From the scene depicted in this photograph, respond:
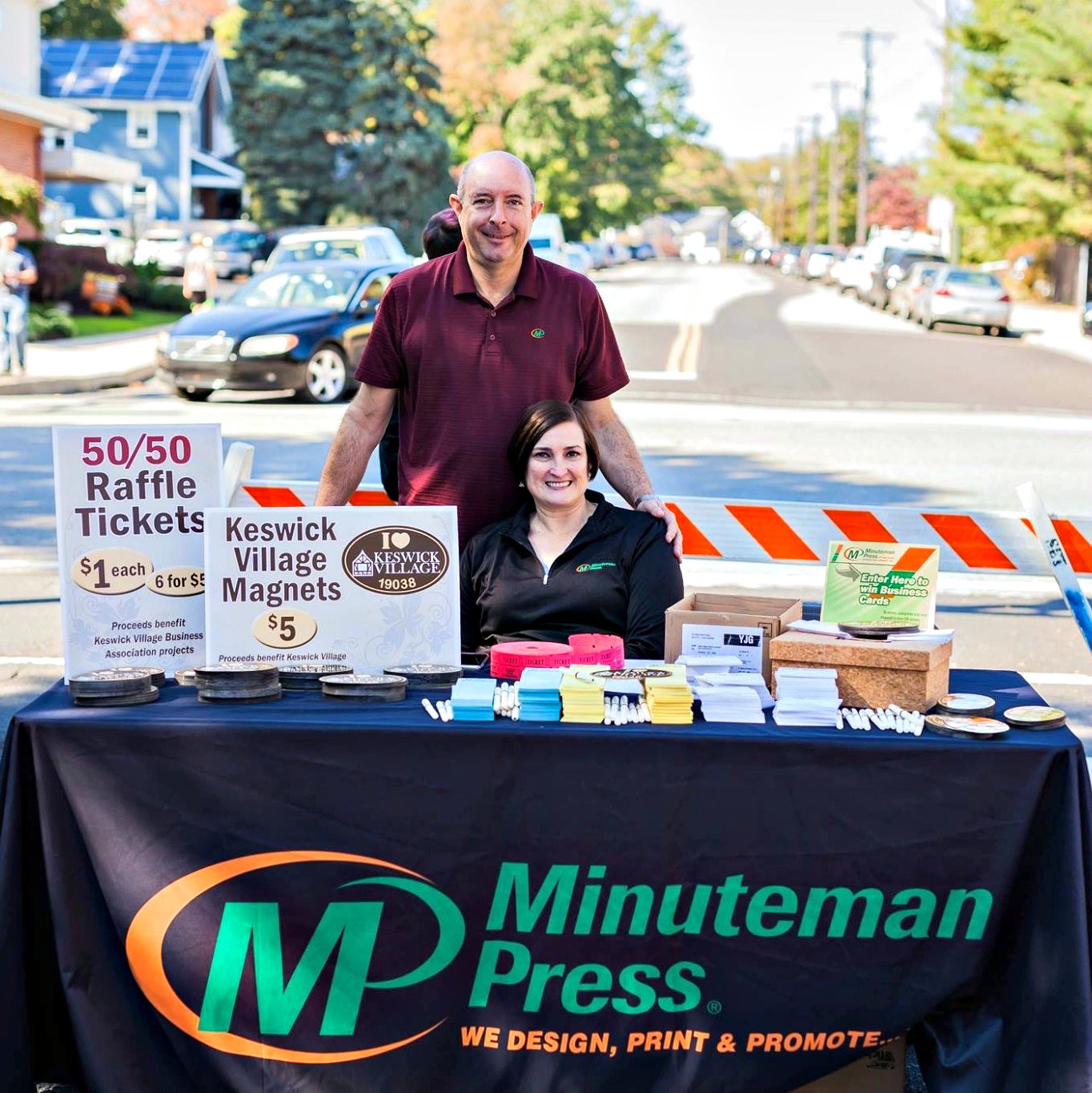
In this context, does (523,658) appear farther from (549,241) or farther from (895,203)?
(895,203)

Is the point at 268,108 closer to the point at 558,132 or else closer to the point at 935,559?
the point at 558,132

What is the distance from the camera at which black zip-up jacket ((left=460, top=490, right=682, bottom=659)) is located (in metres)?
4.55

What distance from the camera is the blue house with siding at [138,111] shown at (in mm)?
59750

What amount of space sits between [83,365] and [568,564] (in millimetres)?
19232

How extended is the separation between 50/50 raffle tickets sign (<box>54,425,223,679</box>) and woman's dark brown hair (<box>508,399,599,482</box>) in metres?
0.92

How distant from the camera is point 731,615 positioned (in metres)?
3.96

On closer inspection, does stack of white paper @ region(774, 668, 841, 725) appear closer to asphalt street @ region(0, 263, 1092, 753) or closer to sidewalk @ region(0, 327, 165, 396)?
asphalt street @ region(0, 263, 1092, 753)

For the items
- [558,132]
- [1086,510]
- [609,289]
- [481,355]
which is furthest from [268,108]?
[481,355]

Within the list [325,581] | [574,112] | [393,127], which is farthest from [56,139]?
[325,581]

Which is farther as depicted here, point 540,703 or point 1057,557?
point 1057,557

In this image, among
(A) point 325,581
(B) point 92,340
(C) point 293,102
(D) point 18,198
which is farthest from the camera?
(C) point 293,102

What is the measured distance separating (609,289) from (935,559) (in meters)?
50.7

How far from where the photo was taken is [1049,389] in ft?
75.8

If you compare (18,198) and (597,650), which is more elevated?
(18,198)
